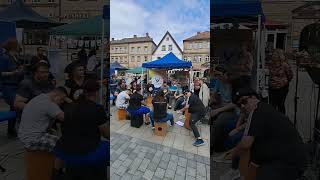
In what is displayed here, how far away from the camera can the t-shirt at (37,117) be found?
6.47 feet

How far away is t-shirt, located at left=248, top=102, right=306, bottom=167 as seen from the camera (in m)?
1.86

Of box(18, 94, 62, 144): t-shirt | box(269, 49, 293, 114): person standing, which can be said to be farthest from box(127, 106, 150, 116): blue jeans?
box(269, 49, 293, 114): person standing

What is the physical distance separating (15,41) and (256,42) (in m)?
1.41

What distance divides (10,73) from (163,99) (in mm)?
1021

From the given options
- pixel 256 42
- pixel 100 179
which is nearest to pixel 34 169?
pixel 100 179

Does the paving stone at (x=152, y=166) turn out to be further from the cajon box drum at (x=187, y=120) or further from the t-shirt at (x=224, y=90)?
the t-shirt at (x=224, y=90)

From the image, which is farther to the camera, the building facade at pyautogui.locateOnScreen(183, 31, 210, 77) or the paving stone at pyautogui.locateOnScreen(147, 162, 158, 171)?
the paving stone at pyautogui.locateOnScreen(147, 162, 158, 171)

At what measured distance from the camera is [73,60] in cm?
193

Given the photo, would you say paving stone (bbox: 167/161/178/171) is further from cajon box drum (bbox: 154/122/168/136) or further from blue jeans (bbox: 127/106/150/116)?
blue jeans (bbox: 127/106/150/116)

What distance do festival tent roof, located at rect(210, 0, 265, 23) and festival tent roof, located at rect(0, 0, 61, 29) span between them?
0.92m

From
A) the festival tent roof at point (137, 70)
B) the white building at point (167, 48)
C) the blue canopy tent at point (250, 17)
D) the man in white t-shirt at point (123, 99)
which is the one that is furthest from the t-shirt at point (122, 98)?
the blue canopy tent at point (250, 17)

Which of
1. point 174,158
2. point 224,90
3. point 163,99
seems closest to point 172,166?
point 174,158

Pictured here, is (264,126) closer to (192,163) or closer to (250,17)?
(192,163)

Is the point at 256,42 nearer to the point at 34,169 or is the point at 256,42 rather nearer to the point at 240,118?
the point at 240,118
